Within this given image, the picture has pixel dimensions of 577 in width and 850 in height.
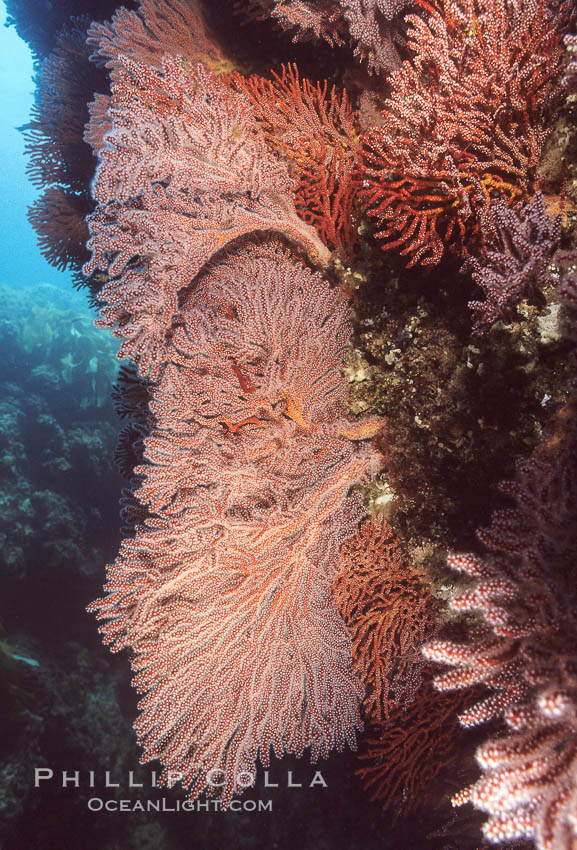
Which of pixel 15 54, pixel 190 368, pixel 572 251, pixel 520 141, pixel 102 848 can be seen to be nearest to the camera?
pixel 572 251

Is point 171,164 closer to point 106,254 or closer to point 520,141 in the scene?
point 106,254

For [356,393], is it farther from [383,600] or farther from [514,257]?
[383,600]

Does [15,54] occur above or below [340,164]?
below

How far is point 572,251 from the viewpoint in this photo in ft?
7.19

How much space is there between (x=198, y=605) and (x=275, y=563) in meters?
0.56

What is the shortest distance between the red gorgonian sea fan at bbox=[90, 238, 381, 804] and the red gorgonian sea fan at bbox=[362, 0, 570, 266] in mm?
975

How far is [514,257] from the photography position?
2.40m

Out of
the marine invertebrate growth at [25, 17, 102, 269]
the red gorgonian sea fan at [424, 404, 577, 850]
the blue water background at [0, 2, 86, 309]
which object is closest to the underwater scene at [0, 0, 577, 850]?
the red gorgonian sea fan at [424, 404, 577, 850]

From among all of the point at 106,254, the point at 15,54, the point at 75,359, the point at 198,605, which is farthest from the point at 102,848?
the point at 15,54

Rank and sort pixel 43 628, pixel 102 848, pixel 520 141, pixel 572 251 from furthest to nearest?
pixel 43 628, pixel 102 848, pixel 520 141, pixel 572 251

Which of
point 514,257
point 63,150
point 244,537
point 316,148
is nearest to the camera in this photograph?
point 514,257

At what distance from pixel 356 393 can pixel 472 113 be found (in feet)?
6.20

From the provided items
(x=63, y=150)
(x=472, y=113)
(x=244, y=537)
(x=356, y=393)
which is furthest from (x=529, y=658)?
(x=63, y=150)

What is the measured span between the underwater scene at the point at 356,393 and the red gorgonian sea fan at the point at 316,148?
3 centimetres
